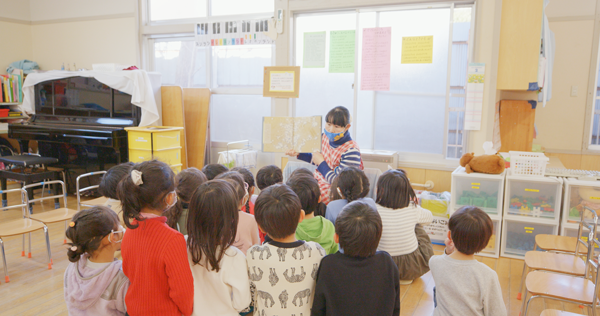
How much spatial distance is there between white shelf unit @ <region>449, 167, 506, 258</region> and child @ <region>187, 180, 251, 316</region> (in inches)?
83.9

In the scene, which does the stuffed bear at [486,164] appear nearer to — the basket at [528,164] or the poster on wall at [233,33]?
the basket at [528,164]

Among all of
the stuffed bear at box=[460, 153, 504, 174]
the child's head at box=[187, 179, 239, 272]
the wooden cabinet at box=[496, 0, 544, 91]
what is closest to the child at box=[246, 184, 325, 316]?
the child's head at box=[187, 179, 239, 272]

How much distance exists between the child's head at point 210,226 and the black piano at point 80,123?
10.7ft

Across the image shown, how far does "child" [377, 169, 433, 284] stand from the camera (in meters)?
2.43

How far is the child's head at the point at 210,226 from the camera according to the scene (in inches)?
57.5

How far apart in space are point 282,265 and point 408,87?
9.74 ft

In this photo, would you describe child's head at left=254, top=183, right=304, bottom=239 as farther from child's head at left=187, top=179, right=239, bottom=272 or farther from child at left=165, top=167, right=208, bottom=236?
child at left=165, top=167, right=208, bottom=236

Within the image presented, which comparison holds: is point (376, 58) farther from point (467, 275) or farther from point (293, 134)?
point (467, 275)

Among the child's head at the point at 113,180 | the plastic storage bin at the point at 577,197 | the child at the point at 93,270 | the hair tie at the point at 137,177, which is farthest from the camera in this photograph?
the plastic storage bin at the point at 577,197

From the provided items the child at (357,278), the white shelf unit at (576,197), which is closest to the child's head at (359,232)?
the child at (357,278)

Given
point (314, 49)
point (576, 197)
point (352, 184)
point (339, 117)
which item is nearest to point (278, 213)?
point (352, 184)

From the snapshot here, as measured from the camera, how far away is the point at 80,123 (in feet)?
15.9

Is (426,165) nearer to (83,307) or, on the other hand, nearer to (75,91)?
(83,307)

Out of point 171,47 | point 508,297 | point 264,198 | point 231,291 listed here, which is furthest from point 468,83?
point 171,47
